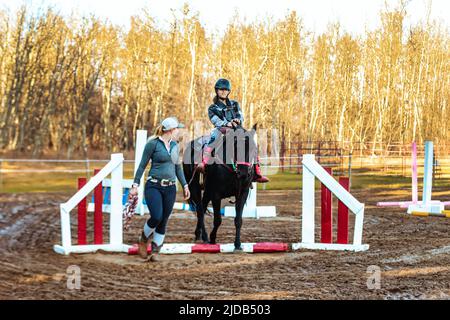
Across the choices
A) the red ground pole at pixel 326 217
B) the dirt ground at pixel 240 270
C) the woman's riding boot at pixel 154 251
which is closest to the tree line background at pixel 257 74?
the dirt ground at pixel 240 270

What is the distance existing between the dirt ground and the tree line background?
24.6 meters

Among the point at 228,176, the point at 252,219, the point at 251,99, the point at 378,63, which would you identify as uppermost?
the point at 378,63

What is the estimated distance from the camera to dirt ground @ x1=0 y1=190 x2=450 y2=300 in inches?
240

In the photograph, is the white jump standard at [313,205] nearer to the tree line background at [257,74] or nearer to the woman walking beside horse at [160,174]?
the woman walking beside horse at [160,174]

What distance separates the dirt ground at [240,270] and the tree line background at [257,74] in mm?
24598

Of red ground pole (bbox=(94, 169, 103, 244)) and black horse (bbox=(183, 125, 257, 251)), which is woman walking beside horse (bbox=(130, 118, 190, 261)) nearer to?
black horse (bbox=(183, 125, 257, 251))

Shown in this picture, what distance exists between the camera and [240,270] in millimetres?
7613

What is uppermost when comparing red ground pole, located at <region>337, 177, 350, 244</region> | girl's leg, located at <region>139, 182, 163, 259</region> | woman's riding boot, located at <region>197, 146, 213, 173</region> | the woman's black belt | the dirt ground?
woman's riding boot, located at <region>197, 146, 213, 173</region>

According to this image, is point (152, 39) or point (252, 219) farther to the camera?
point (152, 39)

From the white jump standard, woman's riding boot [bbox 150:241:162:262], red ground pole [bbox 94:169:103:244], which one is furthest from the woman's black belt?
the white jump standard

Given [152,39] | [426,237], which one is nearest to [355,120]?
[152,39]
